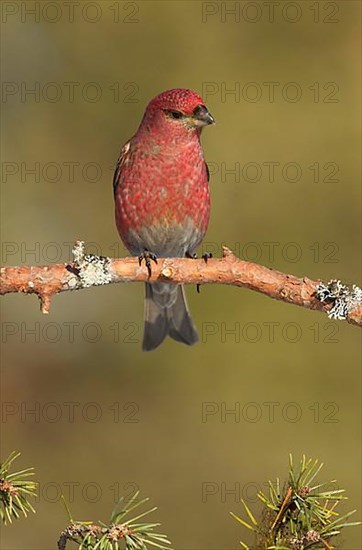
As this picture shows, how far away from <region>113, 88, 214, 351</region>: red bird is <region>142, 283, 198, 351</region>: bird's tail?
7 cm

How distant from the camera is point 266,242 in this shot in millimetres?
4977

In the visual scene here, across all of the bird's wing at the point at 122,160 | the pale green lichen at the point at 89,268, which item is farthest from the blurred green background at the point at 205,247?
the pale green lichen at the point at 89,268

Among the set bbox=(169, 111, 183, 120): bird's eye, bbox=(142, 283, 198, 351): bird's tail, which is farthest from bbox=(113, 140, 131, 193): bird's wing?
bbox=(142, 283, 198, 351): bird's tail

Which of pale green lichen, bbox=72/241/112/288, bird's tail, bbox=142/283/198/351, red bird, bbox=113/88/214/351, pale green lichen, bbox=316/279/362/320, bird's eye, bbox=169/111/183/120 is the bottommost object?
pale green lichen, bbox=316/279/362/320

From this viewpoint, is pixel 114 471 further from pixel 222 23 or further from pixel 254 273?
pixel 222 23

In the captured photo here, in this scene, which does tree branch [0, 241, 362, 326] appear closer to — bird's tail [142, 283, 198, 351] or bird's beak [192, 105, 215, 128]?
bird's beak [192, 105, 215, 128]

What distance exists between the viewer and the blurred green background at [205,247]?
15.5ft

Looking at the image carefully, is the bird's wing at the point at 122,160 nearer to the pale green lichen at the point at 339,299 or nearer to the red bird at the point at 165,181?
the red bird at the point at 165,181

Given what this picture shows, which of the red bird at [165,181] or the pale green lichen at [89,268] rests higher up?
the red bird at [165,181]

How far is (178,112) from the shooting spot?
164 inches


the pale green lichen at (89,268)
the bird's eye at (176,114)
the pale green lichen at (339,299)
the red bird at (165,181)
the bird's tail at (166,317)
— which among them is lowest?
the pale green lichen at (339,299)

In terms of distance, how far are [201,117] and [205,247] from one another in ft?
3.73

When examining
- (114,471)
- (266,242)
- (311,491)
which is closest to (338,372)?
(266,242)

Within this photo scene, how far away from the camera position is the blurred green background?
4723 millimetres
